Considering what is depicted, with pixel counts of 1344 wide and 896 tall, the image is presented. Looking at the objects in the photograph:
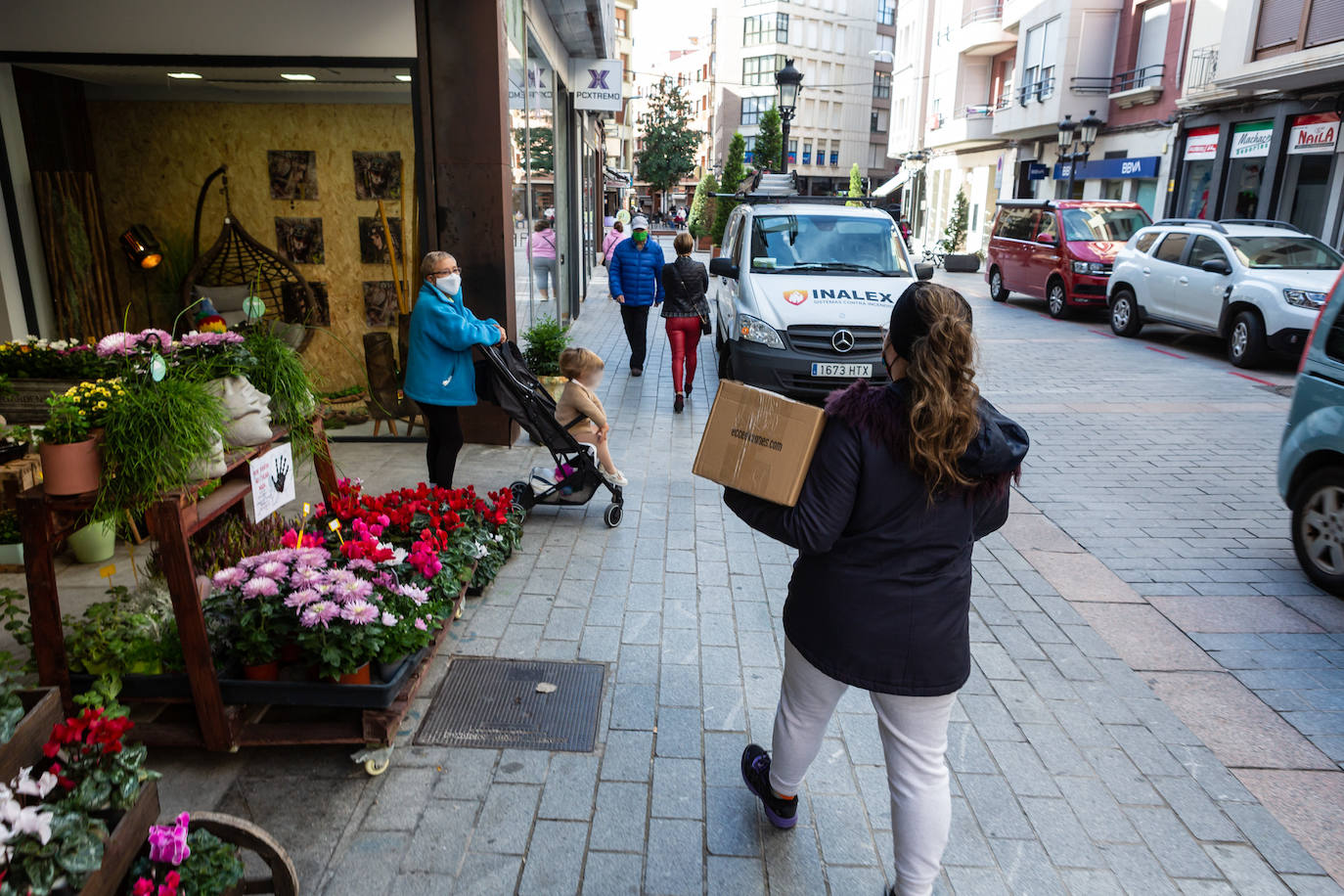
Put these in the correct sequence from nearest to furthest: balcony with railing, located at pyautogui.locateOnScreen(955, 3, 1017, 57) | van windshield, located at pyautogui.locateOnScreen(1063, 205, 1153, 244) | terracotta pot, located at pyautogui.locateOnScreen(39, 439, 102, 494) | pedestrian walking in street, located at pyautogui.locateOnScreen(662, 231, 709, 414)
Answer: terracotta pot, located at pyautogui.locateOnScreen(39, 439, 102, 494), pedestrian walking in street, located at pyautogui.locateOnScreen(662, 231, 709, 414), van windshield, located at pyautogui.locateOnScreen(1063, 205, 1153, 244), balcony with railing, located at pyautogui.locateOnScreen(955, 3, 1017, 57)

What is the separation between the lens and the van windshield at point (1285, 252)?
12.4m

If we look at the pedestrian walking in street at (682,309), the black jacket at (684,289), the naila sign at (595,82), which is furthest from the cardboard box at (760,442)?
the naila sign at (595,82)

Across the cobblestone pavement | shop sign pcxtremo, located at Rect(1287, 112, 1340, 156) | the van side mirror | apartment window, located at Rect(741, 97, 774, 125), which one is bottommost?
the cobblestone pavement

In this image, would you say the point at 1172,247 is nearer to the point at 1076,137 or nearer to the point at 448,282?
the point at 448,282

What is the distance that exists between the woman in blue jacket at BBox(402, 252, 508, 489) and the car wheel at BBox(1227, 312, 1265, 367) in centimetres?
1097

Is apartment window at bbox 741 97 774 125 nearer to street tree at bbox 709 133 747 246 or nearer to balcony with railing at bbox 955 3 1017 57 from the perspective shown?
street tree at bbox 709 133 747 246

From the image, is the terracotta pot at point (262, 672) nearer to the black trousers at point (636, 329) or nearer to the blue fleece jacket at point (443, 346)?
the blue fleece jacket at point (443, 346)

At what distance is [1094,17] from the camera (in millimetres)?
26891

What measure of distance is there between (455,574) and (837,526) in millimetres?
2418

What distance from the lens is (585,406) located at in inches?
238

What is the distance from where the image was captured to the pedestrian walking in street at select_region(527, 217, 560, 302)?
12.6 meters

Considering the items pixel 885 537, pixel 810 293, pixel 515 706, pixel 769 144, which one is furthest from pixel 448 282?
pixel 769 144

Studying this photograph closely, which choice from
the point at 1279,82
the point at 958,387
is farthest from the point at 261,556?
the point at 1279,82

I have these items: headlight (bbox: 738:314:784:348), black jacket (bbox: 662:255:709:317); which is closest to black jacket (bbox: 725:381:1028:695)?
headlight (bbox: 738:314:784:348)
